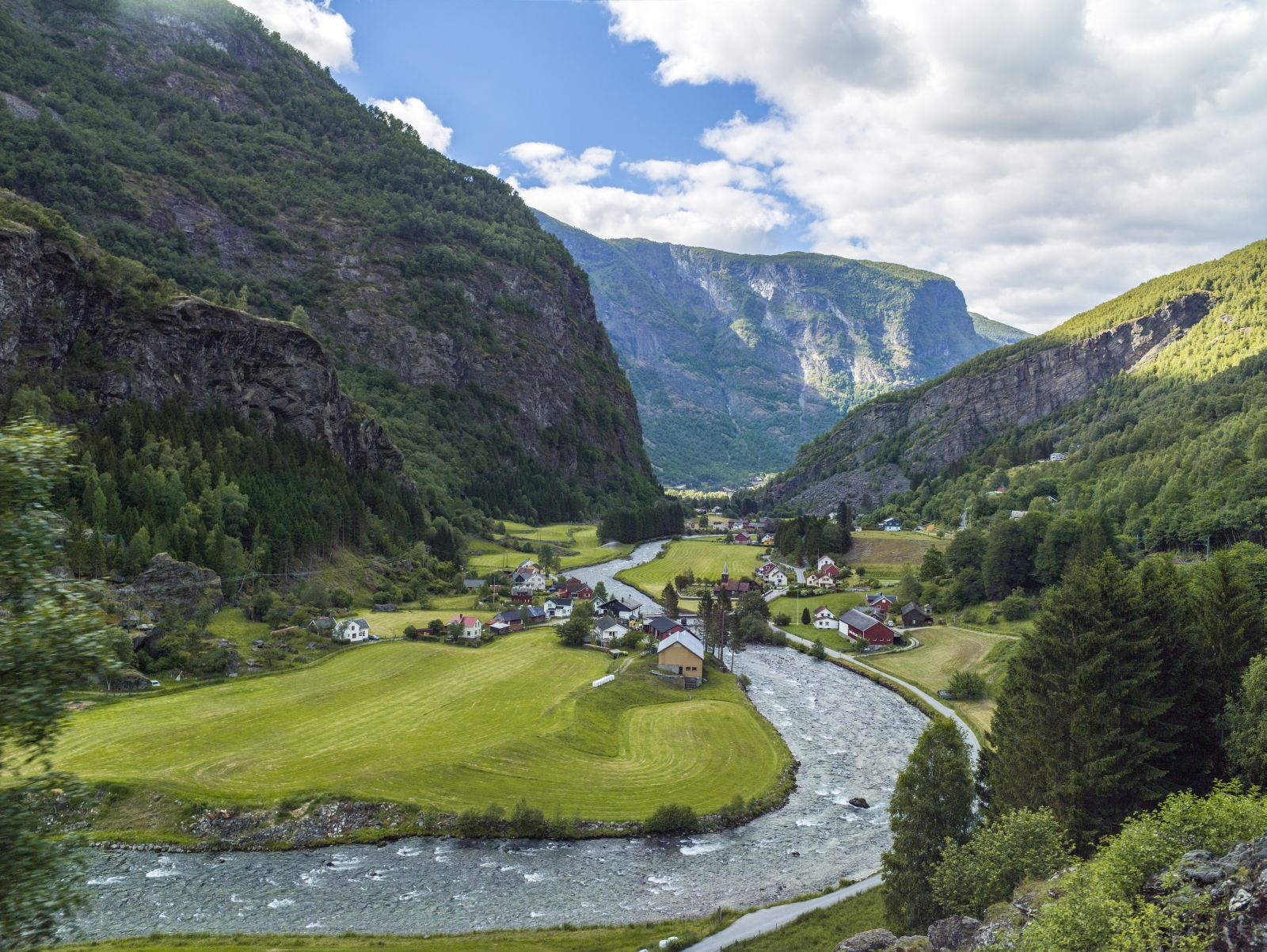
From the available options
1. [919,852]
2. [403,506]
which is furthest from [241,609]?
[919,852]

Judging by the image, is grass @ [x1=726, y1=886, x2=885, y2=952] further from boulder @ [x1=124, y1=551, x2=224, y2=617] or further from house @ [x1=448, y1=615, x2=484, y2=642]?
boulder @ [x1=124, y1=551, x2=224, y2=617]

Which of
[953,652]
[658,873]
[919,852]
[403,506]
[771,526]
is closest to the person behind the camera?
[919,852]

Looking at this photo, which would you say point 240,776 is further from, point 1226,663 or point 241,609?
point 1226,663

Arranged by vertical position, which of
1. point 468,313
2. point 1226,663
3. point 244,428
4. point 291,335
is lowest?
point 1226,663

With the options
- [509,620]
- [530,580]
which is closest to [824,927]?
[509,620]

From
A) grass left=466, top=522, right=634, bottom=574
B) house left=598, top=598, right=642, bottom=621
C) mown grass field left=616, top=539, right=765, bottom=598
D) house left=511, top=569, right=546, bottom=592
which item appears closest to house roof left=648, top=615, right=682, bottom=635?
house left=598, top=598, right=642, bottom=621

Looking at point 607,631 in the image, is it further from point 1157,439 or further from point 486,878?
point 1157,439

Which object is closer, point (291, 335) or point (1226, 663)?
point (1226, 663)
